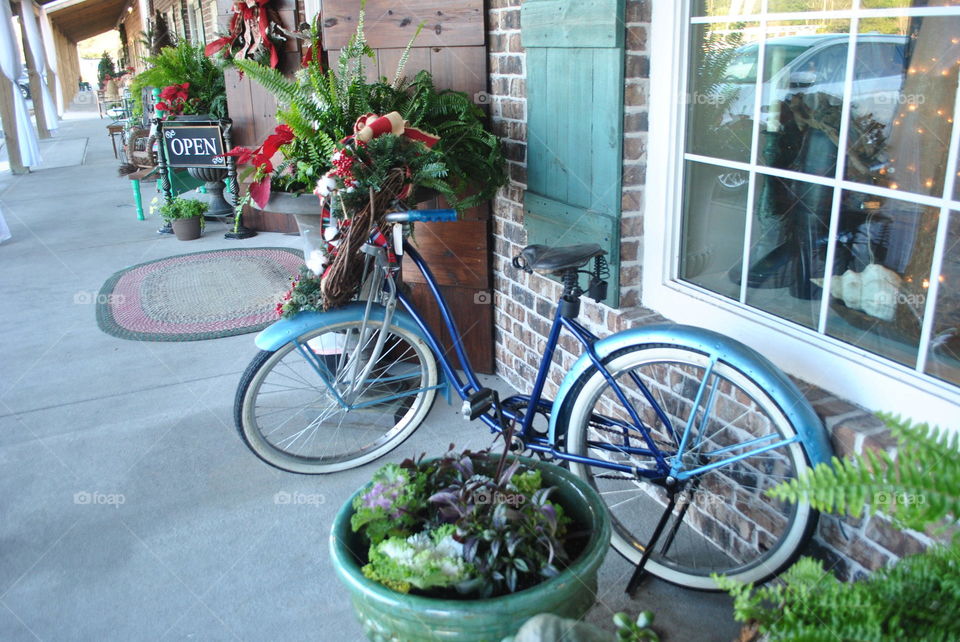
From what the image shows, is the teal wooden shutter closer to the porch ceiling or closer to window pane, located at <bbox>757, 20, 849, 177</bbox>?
window pane, located at <bbox>757, 20, 849, 177</bbox>

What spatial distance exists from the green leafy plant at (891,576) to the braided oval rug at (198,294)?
10.8ft

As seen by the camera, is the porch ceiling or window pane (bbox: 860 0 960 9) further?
the porch ceiling

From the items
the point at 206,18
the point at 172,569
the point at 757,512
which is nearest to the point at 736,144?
the point at 757,512

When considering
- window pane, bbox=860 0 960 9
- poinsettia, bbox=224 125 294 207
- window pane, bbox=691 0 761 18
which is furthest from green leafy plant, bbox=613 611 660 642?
poinsettia, bbox=224 125 294 207

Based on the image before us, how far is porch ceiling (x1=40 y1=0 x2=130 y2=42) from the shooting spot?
21516 mm

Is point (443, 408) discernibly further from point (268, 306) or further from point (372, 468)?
point (268, 306)

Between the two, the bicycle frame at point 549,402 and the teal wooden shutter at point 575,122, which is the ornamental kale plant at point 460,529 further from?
the teal wooden shutter at point 575,122

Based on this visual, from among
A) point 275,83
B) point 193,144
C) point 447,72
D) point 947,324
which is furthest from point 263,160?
point 193,144

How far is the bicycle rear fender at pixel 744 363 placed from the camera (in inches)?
71.1

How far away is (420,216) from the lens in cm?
250

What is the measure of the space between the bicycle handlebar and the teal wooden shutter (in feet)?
1.55

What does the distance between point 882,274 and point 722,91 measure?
0.71 meters

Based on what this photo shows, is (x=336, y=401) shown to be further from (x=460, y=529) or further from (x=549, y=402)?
(x=460, y=529)

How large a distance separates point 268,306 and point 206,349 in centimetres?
72
